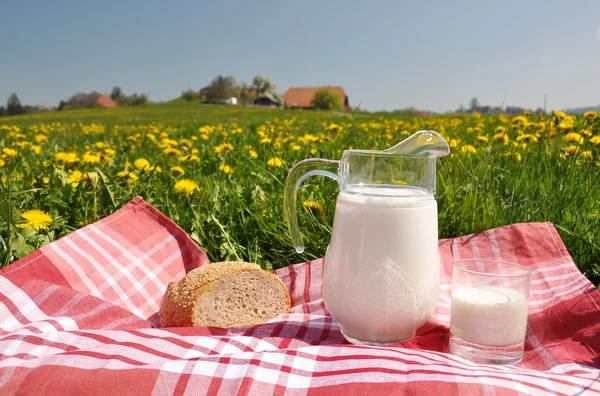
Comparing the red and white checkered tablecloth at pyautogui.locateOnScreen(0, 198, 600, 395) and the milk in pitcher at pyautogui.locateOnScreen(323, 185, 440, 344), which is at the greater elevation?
the milk in pitcher at pyautogui.locateOnScreen(323, 185, 440, 344)

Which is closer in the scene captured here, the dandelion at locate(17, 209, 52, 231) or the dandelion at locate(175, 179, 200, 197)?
the dandelion at locate(17, 209, 52, 231)

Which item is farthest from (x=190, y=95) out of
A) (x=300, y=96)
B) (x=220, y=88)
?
(x=300, y=96)

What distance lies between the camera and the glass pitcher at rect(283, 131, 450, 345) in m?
1.11

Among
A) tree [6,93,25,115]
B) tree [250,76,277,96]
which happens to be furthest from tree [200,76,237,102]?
tree [6,93,25,115]

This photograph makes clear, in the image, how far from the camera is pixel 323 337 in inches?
50.8

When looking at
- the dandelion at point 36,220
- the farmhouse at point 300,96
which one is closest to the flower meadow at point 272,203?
the dandelion at point 36,220

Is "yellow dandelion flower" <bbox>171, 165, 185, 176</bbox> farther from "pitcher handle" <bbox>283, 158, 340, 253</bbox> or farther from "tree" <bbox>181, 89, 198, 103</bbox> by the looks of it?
"tree" <bbox>181, 89, 198, 103</bbox>

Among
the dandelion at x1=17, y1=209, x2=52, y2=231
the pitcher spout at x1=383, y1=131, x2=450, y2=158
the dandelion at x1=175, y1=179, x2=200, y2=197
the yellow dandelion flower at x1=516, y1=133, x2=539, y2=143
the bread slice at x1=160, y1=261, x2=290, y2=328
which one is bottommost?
the bread slice at x1=160, y1=261, x2=290, y2=328

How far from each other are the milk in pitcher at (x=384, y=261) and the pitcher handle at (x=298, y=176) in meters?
0.10

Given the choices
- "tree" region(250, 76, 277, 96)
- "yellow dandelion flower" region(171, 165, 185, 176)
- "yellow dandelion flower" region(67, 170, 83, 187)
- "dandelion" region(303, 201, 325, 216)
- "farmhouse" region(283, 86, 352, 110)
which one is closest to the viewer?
"dandelion" region(303, 201, 325, 216)

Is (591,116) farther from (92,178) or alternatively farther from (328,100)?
(328,100)

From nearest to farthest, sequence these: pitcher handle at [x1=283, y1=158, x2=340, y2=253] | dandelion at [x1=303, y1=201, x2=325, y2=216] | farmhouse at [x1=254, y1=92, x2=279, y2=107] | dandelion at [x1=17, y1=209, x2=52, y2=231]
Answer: pitcher handle at [x1=283, y1=158, x2=340, y2=253]
dandelion at [x1=17, y1=209, x2=52, y2=231]
dandelion at [x1=303, y1=201, x2=325, y2=216]
farmhouse at [x1=254, y1=92, x2=279, y2=107]

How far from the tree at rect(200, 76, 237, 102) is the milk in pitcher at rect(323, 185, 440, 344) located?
46781mm

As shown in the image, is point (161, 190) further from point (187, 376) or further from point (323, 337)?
point (187, 376)
